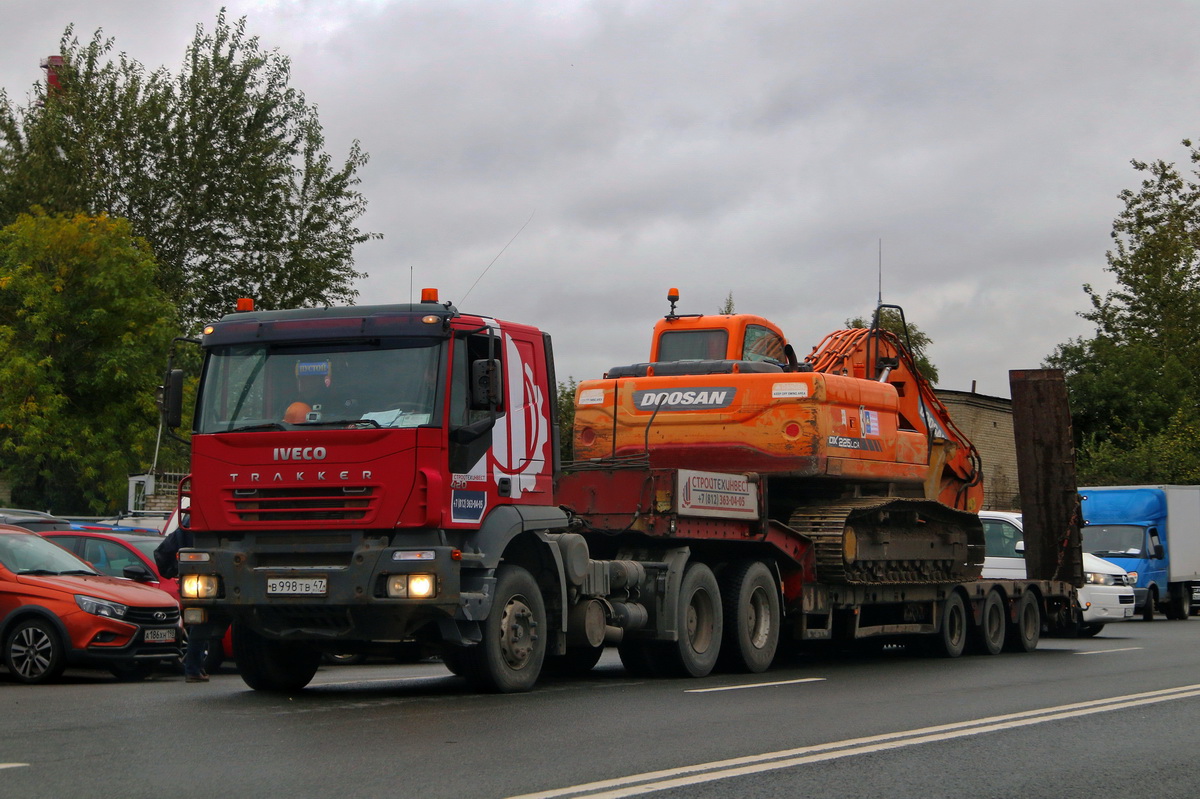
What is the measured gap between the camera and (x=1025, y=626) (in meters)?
19.8

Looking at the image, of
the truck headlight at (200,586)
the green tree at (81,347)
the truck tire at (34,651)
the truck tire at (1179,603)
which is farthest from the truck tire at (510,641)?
the green tree at (81,347)

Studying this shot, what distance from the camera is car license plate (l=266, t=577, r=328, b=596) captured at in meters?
11.3

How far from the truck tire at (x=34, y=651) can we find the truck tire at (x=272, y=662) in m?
2.61

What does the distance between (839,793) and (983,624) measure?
1232cm

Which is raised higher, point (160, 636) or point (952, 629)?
point (952, 629)

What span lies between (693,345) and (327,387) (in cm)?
668

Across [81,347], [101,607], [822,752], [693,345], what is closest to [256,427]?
[101,607]

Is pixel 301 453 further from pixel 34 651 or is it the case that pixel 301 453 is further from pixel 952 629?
pixel 952 629

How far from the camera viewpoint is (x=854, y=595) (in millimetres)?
16766

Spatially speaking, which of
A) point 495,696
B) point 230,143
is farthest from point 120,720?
point 230,143

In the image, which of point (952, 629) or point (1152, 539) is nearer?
point (952, 629)

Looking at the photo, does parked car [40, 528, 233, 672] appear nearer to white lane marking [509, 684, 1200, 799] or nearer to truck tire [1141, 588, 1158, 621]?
white lane marking [509, 684, 1200, 799]

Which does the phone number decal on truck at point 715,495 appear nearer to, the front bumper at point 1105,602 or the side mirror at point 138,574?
the side mirror at point 138,574

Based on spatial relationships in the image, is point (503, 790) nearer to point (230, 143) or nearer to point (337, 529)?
point (337, 529)
